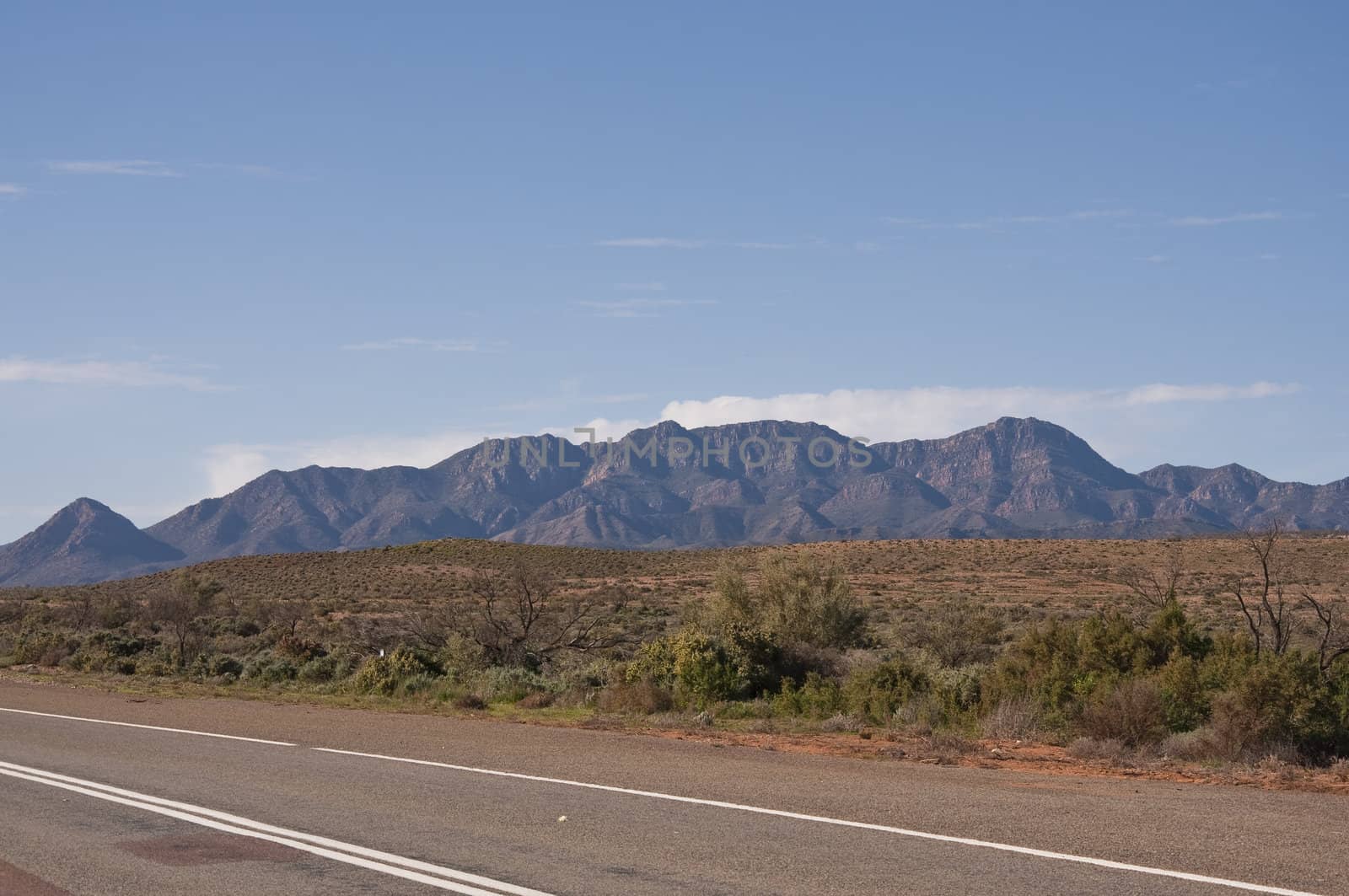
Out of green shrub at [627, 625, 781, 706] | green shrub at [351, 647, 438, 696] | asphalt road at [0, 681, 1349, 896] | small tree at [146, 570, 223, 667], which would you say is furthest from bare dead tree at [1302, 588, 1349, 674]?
small tree at [146, 570, 223, 667]

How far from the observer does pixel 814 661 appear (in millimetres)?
23109

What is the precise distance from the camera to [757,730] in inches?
669

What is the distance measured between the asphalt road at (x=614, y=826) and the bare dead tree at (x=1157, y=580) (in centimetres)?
829

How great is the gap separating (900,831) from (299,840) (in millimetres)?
4344

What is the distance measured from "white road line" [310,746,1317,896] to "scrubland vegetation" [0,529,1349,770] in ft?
15.5

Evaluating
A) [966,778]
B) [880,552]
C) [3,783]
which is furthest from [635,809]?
[880,552]

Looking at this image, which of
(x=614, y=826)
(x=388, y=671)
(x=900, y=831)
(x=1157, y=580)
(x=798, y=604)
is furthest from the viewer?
(x=1157, y=580)

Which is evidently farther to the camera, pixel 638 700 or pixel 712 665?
pixel 712 665

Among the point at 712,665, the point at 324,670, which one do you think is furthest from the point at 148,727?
the point at 324,670

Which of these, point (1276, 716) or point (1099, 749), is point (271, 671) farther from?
point (1276, 716)

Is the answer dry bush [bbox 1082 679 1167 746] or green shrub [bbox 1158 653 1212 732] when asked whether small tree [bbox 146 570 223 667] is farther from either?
green shrub [bbox 1158 653 1212 732]

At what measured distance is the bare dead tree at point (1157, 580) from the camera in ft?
67.0

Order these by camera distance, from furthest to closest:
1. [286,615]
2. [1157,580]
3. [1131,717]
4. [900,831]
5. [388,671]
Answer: [286,615], [1157,580], [388,671], [1131,717], [900,831]

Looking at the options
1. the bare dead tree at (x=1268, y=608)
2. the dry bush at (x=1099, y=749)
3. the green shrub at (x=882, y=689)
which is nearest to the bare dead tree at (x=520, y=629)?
the green shrub at (x=882, y=689)
